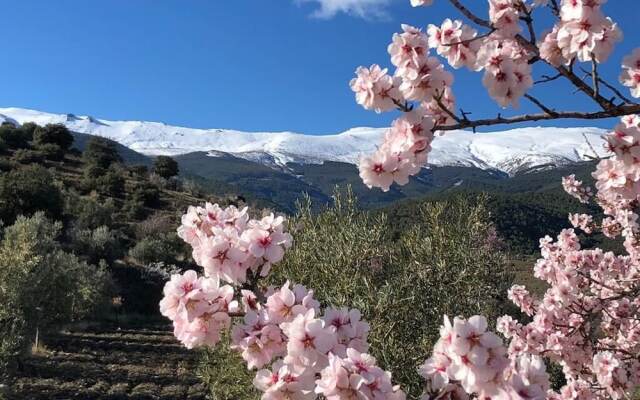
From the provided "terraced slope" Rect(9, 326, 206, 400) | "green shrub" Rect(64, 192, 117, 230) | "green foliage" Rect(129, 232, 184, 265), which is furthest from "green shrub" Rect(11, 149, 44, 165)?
"terraced slope" Rect(9, 326, 206, 400)

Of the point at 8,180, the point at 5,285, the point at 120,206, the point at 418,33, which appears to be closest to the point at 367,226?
the point at 418,33

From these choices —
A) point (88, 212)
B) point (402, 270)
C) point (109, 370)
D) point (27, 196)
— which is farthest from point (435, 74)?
point (88, 212)

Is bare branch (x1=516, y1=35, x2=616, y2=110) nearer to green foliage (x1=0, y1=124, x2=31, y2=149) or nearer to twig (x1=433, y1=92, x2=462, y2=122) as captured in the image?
Answer: twig (x1=433, y1=92, x2=462, y2=122)

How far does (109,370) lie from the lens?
2009 cm

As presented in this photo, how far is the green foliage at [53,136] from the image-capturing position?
61031 mm

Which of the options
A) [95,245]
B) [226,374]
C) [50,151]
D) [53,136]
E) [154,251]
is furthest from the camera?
[53,136]

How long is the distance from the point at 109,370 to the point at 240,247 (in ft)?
59.5

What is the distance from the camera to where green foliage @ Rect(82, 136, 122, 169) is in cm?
5934

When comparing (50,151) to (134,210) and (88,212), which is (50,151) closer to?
(134,210)

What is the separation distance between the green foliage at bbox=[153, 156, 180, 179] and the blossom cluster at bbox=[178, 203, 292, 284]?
65308mm

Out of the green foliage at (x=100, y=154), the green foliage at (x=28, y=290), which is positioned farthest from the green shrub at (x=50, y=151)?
the green foliage at (x=28, y=290)

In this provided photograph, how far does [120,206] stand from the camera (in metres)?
50.0

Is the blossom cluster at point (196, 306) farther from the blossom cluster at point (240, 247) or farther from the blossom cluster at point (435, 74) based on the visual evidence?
the blossom cluster at point (435, 74)

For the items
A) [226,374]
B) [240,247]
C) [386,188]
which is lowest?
[226,374]
